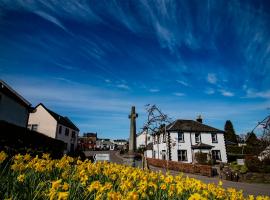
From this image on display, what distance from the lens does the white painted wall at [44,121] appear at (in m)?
39.9

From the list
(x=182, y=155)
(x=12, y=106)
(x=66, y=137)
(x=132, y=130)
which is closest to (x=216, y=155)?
(x=182, y=155)

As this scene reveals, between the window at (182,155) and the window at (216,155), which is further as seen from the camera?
the window at (216,155)

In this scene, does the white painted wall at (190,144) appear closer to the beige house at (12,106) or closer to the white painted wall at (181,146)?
the white painted wall at (181,146)

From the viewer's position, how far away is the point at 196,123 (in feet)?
137

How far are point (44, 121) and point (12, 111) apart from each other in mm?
19179

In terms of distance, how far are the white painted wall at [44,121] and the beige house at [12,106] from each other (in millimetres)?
14678

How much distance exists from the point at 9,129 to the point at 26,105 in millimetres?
13800

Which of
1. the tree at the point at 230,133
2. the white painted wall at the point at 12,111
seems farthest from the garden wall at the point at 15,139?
the tree at the point at 230,133

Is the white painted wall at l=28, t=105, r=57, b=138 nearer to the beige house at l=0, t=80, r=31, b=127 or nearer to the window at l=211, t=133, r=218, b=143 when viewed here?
the beige house at l=0, t=80, r=31, b=127

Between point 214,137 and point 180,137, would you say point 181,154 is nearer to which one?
point 180,137

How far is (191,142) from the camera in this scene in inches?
1484

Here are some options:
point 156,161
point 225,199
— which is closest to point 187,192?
point 225,199

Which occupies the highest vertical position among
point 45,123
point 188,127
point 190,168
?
point 45,123

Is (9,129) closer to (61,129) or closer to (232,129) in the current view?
(61,129)
